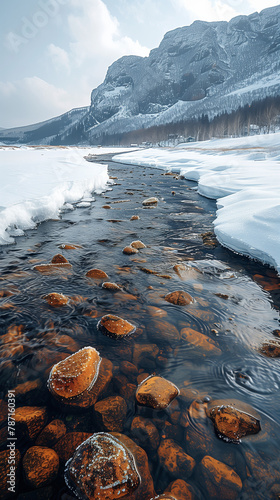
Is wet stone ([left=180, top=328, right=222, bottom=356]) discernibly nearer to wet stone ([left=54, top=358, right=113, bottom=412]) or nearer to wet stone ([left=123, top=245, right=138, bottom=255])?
wet stone ([left=54, top=358, right=113, bottom=412])

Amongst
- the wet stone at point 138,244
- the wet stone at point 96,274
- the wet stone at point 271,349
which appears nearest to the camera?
the wet stone at point 271,349

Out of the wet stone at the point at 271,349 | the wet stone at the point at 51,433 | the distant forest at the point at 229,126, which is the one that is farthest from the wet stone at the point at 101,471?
the distant forest at the point at 229,126

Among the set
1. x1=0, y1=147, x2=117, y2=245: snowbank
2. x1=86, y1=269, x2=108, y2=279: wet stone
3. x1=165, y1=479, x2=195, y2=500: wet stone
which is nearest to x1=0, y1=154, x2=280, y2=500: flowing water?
x1=165, y1=479, x2=195, y2=500: wet stone

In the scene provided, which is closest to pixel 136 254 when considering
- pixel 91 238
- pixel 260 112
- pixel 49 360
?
pixel 91 238

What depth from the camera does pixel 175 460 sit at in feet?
4.73

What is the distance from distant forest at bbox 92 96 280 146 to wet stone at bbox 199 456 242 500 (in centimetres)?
6141

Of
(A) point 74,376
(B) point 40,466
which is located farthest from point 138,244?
(B) point 40,466

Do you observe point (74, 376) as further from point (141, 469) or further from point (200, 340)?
point (200, 340)

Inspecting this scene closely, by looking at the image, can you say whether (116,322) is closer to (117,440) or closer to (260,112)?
(117,440)

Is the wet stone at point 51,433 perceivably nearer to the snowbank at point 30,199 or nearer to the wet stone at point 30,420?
the wet stone at point 30,420

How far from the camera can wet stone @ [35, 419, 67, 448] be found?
1.47 m

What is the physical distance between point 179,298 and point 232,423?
5.08 ft

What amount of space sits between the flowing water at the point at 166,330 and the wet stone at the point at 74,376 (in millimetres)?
112

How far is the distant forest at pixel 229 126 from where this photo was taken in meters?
52.0
